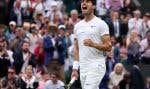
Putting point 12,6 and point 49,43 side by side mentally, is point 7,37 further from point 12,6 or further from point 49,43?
point 12,6

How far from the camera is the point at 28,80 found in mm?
18266

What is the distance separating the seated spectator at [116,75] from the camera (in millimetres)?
19031

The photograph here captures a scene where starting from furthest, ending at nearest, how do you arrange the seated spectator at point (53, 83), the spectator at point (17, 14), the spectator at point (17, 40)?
the spectator at point (17, 14), the spectator at point (17, 40), the seated spectator at point (53, 83)

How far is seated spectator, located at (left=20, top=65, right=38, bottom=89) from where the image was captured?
1811 centimetres

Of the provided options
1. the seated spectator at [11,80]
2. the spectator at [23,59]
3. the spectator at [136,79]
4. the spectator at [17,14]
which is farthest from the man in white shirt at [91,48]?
the spectator at [17,14]

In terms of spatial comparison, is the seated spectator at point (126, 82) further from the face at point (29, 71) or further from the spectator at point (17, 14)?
the spectator at point (17, 14)

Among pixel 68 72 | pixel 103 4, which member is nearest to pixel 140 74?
pixel 68 72

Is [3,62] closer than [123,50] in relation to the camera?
Yes

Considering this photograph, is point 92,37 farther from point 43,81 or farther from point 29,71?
point 43,81

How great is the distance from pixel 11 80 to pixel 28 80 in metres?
0.52

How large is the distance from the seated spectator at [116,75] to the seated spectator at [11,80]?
8.33ft

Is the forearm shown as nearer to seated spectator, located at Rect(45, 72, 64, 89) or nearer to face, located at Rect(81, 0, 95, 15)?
face, located at Rect(81, 0, 95, 15)

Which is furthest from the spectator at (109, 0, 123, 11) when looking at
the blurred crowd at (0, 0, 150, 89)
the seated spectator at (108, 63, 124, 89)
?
the seated spectator at (108, 63, 124, 89)

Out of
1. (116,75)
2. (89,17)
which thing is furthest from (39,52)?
(89,17)
